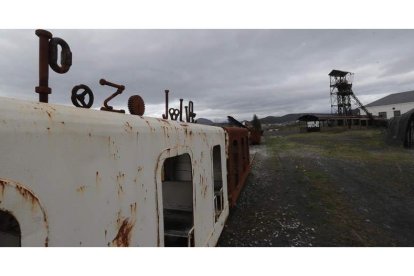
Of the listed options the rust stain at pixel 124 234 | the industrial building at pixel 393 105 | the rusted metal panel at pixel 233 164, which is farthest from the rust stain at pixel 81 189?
the industrial building at pixel 393 105

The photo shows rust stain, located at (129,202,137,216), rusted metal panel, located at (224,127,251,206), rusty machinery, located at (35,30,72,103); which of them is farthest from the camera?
rusted metal panel, located at (224,127,251,206)

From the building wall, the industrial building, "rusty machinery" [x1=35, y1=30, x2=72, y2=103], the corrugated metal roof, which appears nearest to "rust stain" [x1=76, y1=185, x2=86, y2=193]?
"rusty machinery" [x1=35, y1=30, x2=72, y2=103]

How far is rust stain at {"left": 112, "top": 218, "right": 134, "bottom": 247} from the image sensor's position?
1.98 metres

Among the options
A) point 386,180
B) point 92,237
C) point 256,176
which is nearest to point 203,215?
point 92,237

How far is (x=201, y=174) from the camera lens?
4219 mm

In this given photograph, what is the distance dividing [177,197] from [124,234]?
3461 mm

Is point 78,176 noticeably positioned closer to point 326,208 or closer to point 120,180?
point 120,180

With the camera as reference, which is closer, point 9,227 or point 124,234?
point 9,227

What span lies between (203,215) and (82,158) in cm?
287

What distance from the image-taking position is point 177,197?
548 cm

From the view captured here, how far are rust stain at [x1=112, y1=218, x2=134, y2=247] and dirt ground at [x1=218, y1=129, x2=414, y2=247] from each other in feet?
11.3

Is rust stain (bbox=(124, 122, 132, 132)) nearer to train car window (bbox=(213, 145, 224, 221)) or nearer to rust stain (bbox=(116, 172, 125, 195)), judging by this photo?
rust stain (bbox=(116, 172, 125, 195))

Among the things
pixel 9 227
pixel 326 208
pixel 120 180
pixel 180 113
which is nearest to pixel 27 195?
pixel 9 227

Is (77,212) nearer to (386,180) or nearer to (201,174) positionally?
(201,174)
